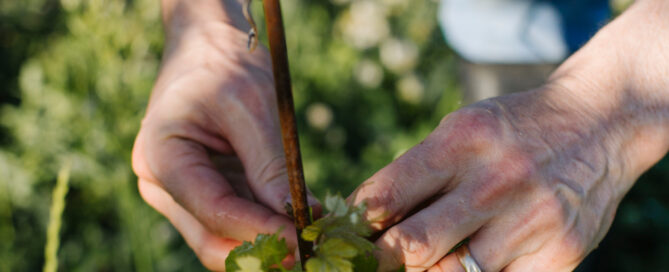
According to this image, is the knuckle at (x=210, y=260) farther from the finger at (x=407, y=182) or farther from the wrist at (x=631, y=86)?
the wrist at (x=631, y=86)

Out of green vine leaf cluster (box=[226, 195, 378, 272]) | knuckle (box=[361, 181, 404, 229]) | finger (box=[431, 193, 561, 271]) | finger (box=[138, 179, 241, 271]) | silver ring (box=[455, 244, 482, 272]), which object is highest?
green vine leaf cluster (box=[226, 195, 378, 272])

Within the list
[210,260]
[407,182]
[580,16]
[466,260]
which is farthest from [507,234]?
[580,16]

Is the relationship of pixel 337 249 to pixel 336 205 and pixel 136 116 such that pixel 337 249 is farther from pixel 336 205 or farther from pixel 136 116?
pixel 136 116

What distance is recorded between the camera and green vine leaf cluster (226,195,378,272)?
586mm

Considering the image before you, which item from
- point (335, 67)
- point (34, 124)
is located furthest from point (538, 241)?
point (34, 124)

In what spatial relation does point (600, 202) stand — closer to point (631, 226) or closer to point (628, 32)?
point (628, 32)

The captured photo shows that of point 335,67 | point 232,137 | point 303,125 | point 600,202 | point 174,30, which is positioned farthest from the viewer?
point 335,67

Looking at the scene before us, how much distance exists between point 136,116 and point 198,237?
102 cm

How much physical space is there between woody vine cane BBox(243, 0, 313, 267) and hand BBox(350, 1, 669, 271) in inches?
5.8

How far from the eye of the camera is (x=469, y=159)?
804 millimetres

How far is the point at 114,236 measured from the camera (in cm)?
197

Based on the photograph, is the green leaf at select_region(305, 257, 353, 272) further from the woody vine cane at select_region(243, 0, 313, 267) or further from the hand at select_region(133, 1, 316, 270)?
the hand at select_region(133, 1, 316, 270)

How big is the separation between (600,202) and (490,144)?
0.81 ft

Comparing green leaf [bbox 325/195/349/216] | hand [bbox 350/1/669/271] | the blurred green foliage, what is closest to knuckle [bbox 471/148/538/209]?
hand [bbox 350/1/669/271]
